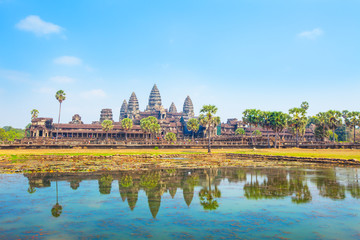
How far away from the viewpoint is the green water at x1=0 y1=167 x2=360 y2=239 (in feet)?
33.4

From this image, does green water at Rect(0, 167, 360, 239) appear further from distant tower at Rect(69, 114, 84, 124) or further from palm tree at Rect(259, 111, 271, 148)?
distant tower at Rect(69, 114, 84, 124)

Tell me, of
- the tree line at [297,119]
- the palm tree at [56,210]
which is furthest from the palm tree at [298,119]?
the palm tree at [56,210]

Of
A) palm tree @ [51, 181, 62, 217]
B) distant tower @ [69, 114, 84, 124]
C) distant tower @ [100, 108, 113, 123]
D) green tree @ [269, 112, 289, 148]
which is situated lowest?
palm tree @ [51, 181, 62, 217]

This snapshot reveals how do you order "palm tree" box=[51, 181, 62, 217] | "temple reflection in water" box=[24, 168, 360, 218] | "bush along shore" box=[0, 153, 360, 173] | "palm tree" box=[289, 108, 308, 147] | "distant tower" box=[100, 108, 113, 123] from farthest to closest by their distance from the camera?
"distant tower" box=[100, 108, 113, 123] < "palm tree" box=[289, 108, 308, 147] < "bush along shore" box=[0, 153, 360, 173] < "temple reflection in water" box=[24, 168, 360, 218] < "palm tree" box=[51, 181, 62, 217]

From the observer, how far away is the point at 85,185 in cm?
1966

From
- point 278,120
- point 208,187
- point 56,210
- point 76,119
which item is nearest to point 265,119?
point 278,120

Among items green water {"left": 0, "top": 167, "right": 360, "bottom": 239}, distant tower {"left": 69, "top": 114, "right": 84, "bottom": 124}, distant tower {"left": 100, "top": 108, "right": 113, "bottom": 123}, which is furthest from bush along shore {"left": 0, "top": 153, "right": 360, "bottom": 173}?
distant tower {"left": 100, "top": 108, "right": 113, "bottom": 123}

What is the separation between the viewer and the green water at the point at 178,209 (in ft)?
33.4

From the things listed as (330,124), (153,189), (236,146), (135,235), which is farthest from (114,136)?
(135,235)

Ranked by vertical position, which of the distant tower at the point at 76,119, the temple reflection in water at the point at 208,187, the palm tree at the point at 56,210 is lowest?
the temple reflection in water at the point at 208,187

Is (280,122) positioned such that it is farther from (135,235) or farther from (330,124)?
(135,235)

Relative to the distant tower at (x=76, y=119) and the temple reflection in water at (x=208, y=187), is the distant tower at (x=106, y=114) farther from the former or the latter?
the temple reflection in water at (x=208, y=187)

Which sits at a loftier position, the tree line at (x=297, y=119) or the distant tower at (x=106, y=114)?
the distant tower at (x=106, y=114)

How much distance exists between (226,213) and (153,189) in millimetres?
6672
